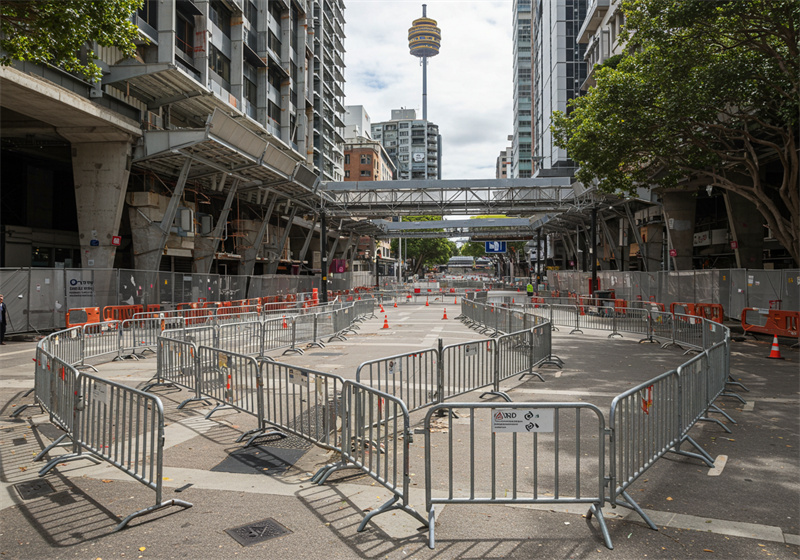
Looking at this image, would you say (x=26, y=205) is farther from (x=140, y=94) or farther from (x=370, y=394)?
(x=370, y=394)

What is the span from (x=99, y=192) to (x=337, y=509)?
74.8 ft

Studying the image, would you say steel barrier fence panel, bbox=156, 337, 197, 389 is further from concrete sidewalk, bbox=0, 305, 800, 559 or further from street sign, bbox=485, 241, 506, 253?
street sign, bbox=485, 241, 506, 253

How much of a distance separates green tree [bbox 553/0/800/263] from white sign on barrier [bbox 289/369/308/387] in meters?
14.3

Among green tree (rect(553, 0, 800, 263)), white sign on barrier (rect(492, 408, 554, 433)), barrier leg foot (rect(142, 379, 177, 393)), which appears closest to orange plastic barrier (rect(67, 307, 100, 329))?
barrier leg foot (rect(142, 379, 177, 393))

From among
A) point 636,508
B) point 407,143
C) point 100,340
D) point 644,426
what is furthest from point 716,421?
point 407,143

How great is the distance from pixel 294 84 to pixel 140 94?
76.8 feet

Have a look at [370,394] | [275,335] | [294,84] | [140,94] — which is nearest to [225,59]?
[140,94]

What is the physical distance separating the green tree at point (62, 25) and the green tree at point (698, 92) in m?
14.0

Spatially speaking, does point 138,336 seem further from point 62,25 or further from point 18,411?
point 62,25

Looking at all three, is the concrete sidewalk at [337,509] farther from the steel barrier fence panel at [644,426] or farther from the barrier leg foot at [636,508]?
the steel barrier fence panel at [644,426]

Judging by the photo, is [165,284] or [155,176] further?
[155,176]

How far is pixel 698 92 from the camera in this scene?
1584 centimetres

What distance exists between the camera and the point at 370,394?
5.44 metres

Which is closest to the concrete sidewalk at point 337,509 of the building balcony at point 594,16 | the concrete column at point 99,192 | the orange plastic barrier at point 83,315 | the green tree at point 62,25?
the green tree at point 62,25
